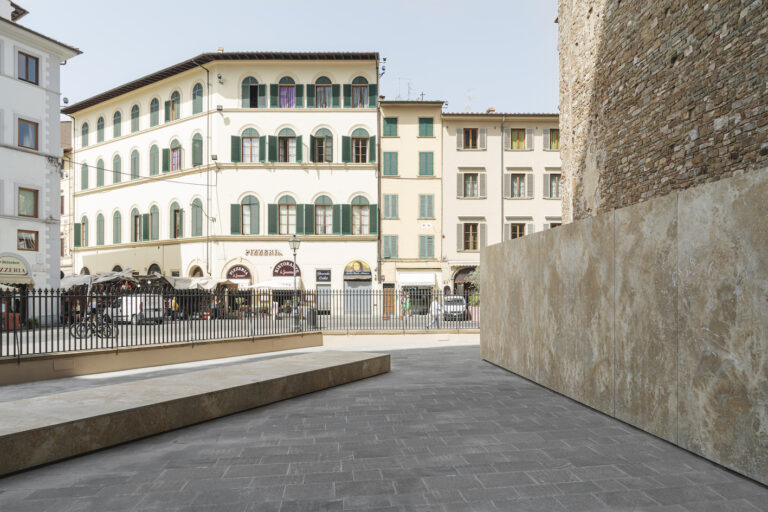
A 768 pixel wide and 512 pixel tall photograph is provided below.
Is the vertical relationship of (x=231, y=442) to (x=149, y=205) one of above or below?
below

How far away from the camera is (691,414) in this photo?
5043 mm

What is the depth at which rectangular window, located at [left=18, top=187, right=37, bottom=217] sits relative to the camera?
23.3 m

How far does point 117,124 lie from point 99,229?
714 cm

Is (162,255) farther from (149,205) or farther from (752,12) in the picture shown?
(752,12)

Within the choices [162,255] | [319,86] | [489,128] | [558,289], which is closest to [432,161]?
[489,128]

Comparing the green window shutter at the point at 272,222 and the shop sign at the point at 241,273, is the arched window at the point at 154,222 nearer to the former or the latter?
the shop sign at the point at 241,273

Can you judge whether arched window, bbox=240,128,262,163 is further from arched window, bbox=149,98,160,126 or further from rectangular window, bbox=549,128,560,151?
rectangular window, bbox=549,128,560,151

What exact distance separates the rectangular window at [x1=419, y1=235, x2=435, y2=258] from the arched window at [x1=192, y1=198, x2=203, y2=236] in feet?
42.4

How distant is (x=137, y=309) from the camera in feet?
36.7

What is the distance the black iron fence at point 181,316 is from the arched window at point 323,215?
13.0 meters

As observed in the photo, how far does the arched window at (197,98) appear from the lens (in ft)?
104

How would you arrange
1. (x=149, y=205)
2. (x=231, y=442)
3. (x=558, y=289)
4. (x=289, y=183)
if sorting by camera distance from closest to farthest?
(x=231, y=442)
(x=558, y=289)
(x=289, y=183)
(x=149, y=205)

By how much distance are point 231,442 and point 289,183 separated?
87.5ft

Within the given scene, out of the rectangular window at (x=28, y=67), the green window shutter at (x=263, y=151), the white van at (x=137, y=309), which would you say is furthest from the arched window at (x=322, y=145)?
the white van at (x=137, y=309)
